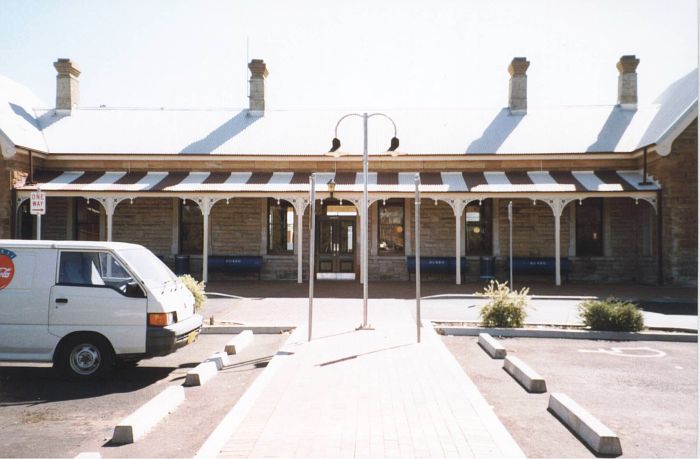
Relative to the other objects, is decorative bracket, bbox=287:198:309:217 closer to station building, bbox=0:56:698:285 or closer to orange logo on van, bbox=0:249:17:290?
station building, bbox=0:56:698:285

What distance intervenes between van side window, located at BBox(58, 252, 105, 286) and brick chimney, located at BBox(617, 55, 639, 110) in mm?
22928

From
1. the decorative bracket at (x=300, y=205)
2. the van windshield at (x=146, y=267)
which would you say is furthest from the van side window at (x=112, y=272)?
the decorative bracket at (x=300, y=205)

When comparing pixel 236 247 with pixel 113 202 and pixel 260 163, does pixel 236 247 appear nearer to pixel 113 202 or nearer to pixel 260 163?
pixel 260 163

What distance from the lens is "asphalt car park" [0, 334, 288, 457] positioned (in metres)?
4.82

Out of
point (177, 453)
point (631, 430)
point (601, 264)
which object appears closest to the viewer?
point (177, 453)

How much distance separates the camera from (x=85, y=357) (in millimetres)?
7016

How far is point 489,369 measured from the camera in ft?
24.8

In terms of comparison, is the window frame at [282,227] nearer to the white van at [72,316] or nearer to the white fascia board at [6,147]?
the white fascia board at [6,147]

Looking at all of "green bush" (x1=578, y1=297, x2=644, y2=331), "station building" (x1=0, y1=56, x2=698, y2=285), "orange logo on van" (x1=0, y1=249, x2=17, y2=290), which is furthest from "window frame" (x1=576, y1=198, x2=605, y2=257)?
"orange logo on van" (x1=0, y1=249, x2=17, y2=290)

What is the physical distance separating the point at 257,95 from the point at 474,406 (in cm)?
2120

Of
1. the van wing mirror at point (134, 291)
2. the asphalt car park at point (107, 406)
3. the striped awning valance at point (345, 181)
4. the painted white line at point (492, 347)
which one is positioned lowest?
the asphalt car park at point (107, 406)

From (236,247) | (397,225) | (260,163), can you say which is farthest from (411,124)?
(236,247)

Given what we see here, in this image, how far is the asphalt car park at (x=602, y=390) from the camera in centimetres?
489

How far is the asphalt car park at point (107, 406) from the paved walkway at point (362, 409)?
0.36m
